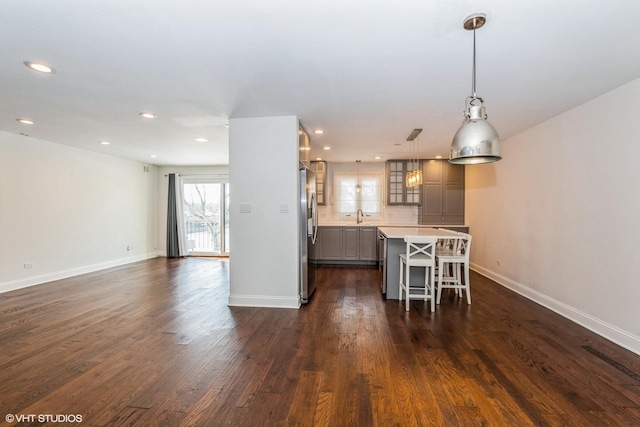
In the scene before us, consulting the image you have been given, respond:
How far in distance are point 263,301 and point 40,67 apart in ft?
10.3

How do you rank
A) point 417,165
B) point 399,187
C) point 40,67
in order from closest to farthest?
point 40,67
point 417,165
point 399,187

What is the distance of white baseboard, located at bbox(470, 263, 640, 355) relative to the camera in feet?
8.61

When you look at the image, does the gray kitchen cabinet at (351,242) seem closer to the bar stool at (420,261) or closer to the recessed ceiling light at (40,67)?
the bar stool at (420,261)

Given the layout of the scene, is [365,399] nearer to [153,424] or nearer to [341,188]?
[153,424]

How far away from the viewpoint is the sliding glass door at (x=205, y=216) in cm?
777

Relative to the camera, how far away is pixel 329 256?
6539 mm

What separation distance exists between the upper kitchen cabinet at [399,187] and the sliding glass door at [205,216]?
13.9 ft

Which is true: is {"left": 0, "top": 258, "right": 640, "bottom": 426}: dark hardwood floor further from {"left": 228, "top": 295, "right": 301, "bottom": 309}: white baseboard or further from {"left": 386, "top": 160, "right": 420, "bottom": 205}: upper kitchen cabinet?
{"left": 386, "top": 160, "right": 420, "bottom": 205}: upper kitchen cabinet

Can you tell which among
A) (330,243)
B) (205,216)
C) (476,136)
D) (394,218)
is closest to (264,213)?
(476,136)

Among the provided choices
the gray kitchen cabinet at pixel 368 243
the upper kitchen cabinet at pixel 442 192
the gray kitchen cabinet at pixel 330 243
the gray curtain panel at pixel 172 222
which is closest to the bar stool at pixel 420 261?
the gray kitchen cabinet at pixel 368 243

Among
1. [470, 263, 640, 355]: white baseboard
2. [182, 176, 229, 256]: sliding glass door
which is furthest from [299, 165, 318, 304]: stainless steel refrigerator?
[182, 176, 229, 256]: sliding glass door

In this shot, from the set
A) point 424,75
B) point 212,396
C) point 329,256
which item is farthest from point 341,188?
point 212,396

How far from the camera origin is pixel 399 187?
262 inches

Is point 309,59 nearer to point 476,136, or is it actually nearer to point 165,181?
point 476,136
